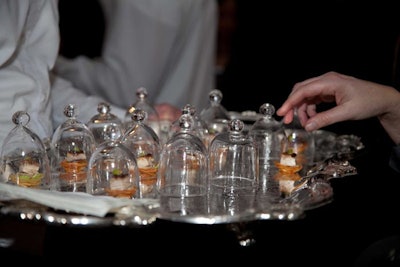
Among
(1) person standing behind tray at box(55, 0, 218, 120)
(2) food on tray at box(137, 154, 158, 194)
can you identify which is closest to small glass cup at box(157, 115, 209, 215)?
(2) food on tray at box(137, 154, 158, 194)

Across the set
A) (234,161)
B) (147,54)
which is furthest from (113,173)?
(147,54)

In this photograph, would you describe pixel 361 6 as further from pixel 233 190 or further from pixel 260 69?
pixel 233 190

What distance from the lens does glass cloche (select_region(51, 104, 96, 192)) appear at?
3.83ft

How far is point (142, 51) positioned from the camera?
95.8 inches

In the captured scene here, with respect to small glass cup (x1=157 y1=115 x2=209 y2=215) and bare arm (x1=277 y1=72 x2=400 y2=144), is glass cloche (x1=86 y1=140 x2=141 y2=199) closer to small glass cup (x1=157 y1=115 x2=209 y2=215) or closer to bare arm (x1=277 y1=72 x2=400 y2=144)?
small glass cup (x1=157 y1=115 x2=209 y2=215)

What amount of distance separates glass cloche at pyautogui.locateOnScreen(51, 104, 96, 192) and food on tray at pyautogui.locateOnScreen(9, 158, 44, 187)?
5 cm

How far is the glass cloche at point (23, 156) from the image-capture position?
3.64ft

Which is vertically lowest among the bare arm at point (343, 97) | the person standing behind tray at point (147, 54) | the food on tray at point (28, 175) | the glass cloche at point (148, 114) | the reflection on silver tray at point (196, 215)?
the reflection on silver tray at point (196, 215)

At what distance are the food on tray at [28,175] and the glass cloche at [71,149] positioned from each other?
0.15 feet

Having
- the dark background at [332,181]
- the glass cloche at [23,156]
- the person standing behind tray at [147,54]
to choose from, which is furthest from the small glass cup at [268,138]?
the person standing behind tray at [147,54]

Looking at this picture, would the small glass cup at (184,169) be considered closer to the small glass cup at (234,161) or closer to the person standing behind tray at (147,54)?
the small glass cup at (234,161)

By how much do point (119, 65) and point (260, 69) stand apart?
0.76 metres

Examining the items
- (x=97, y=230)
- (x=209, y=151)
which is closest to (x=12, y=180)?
(x=97, y=230)

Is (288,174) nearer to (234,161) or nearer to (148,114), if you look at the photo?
(234,161)
